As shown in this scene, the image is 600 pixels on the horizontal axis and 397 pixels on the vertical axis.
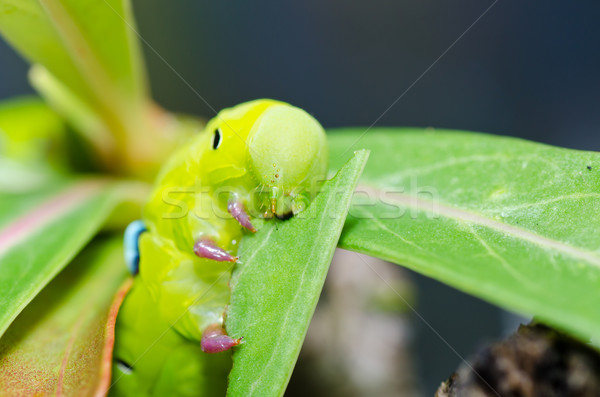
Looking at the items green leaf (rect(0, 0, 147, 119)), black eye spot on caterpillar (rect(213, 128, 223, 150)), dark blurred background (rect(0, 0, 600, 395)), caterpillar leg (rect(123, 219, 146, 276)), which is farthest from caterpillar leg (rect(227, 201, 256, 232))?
dark blurred background (rect(0, 0, 600, 395))

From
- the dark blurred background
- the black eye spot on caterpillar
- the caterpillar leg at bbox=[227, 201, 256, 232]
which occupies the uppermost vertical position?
the black eye spot on caterpillar

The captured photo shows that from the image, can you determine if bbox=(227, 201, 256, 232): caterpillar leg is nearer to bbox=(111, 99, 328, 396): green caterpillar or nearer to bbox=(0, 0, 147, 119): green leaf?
bbox=(111, 99, 328, 396): green caterpillar

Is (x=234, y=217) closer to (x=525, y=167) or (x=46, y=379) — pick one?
(x=46, y=379)

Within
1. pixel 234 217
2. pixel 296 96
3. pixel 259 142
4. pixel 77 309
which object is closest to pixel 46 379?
pixel 77 309

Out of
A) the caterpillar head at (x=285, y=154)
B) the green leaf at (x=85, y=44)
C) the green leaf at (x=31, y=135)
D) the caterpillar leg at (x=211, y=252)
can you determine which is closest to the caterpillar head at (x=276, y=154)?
the caterpillar head at (x=285, y=154)

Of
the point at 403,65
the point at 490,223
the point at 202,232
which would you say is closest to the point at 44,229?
the point at 202,232

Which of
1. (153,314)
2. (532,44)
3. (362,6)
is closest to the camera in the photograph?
(153,314)

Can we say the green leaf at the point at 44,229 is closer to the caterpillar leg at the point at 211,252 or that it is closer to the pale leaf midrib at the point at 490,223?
the caterpillar leg at the point at 211,252

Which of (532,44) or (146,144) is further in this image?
(532,44)
